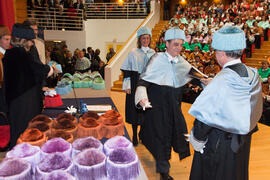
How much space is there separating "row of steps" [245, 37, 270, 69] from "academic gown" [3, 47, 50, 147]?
8.33m

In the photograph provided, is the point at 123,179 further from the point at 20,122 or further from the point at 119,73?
the point at 119,73

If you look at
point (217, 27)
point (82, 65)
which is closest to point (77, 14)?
point (217, 27)

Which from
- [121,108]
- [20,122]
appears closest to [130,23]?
[121,108]

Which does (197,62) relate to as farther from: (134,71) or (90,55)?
(134,71)

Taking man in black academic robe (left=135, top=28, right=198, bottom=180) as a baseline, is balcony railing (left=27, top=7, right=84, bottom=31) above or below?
above

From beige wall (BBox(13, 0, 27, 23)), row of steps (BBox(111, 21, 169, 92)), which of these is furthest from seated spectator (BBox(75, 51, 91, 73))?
beige wall (BBox(13, 0, 27, 23))

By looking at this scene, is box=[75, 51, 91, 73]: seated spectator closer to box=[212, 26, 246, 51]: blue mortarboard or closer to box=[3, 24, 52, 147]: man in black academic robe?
box=[3, 24, 52, 147]: man in black academic robe

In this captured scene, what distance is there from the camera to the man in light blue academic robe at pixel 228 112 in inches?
62.9

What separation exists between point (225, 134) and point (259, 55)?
8.87m

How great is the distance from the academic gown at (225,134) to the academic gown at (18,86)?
1652mm

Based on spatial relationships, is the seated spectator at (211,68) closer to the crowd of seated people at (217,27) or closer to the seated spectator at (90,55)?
the crowd of seated people at (217,27)

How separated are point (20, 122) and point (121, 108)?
4123 mm

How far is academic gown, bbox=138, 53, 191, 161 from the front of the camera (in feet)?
8.71

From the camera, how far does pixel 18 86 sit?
2.39 metres
